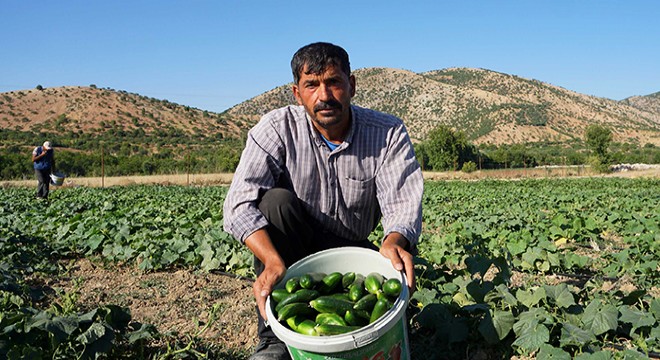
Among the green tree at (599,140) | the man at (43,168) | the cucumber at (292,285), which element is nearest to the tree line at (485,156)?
the green tree at (599,140)

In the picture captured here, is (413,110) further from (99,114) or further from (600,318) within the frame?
(600,318)

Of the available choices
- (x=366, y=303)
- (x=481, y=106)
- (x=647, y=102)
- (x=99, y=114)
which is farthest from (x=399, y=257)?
(x=647, y=102)

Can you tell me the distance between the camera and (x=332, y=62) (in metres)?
2.67

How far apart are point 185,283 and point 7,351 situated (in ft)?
7.65

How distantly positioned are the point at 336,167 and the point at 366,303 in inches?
38.1

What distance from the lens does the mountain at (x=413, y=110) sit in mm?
62594

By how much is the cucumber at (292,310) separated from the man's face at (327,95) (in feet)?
3.45

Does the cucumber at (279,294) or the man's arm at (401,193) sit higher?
the man's arm at (401,193)

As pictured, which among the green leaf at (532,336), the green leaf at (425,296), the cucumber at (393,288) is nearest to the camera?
the cucumber at (393,288)

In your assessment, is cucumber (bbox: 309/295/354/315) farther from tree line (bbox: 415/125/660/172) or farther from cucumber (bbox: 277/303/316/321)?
tree line (bbox: 415/125/660/172)

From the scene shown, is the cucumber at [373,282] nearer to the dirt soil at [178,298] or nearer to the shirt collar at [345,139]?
the shirt collar at [345,139]

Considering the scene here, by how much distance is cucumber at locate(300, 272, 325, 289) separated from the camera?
7.58 feet

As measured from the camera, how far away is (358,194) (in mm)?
2932

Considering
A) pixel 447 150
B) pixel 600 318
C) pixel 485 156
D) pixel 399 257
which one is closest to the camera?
pixel 399 257
